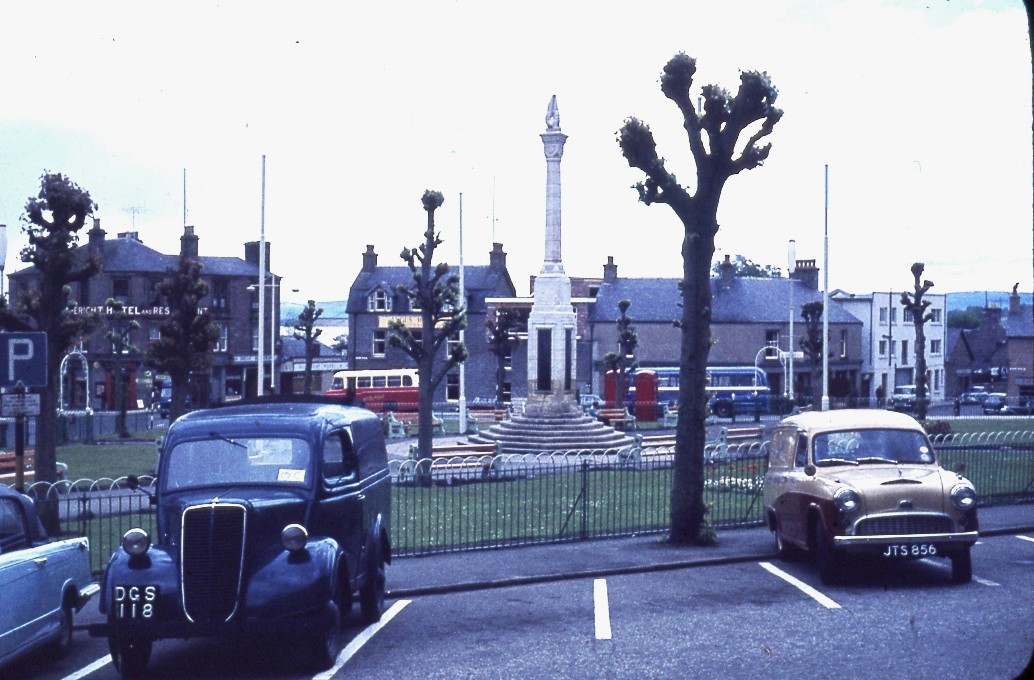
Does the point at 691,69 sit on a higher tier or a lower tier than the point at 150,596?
higher

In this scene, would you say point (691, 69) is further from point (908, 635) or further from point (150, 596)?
point (150, 596)

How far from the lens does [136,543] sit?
9648 millimetres

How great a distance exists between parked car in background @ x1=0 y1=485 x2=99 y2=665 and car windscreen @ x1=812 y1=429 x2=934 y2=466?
8.78m

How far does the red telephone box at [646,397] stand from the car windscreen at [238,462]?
46846 mm

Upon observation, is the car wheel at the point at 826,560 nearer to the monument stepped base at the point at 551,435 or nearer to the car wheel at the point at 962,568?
the car wheel at the point at 962,568

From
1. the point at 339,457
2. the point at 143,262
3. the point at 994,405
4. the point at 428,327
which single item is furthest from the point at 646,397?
the point at 339,457

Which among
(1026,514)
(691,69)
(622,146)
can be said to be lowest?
(1026,514)

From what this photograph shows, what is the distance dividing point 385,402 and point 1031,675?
51146 mm

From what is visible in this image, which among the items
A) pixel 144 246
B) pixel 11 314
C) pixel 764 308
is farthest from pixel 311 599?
pixel 764 308

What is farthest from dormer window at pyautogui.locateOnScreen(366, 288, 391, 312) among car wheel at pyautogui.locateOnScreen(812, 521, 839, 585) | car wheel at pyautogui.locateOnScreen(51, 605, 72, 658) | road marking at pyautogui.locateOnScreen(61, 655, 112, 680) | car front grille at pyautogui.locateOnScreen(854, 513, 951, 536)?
road marking at pyautogui.locateOnScreen(61, 655, 112, 680)

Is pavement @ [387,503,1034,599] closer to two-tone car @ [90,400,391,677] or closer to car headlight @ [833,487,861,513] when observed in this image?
two-tone car @ [90,400,391,677]

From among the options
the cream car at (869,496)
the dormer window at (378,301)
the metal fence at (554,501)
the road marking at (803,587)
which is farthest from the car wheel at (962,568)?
the dormer window at (378,301)

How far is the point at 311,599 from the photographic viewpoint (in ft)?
31.5

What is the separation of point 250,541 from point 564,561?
634 cm
